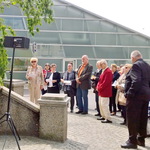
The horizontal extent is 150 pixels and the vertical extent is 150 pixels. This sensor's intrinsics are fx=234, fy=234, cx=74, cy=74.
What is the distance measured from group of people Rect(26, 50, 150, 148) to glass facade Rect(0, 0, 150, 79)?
1263cm

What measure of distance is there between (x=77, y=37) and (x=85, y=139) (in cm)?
1973

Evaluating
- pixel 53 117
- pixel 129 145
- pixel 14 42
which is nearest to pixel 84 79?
pixel 53 117

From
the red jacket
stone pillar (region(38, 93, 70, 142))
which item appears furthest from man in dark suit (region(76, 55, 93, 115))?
stone pillar (region(38, 93, 70, 142))

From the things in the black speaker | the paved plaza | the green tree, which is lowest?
the paved plaza

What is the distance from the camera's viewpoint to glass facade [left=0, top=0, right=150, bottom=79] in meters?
Answer: 23.2

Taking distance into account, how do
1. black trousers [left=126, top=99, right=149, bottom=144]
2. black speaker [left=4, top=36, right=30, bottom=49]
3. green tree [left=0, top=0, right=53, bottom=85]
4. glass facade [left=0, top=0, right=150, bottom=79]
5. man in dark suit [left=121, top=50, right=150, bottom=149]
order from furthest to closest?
1. glass facade [left=0, top=0, right=150, bottom=79]
2. green tree [left=0, top=0, right=53, bottom=85]
3. black trousers [left=126, top=99, right=149, bottom=144]
4. man in dark suit [left=121, top=50, right=150, bottom=149]
5. black speaker [left=4, top=36, right=30, bottom=49]

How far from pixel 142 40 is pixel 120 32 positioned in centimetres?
250

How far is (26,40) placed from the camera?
4629 millimetres

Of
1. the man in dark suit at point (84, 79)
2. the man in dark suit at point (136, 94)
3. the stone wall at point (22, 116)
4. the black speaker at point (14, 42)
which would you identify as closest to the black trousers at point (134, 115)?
the man in dark suit at point (136, 94)

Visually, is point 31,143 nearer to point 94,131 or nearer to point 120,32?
point 94,131

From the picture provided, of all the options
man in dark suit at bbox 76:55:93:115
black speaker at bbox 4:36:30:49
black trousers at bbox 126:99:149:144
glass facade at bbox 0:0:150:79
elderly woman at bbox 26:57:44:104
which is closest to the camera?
black speaker at bbox 4:36:30:49

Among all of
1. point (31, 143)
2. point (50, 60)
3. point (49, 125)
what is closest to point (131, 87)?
point (49, 125)

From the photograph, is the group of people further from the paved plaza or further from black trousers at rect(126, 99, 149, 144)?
the paved plaza

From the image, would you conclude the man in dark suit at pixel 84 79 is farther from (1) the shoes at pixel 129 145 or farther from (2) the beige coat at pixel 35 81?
(1) the shoes at pixel 129 145
